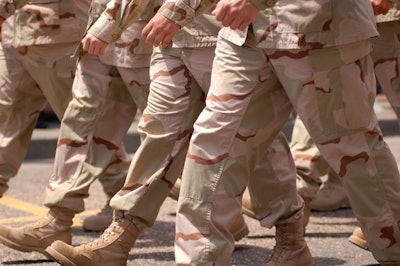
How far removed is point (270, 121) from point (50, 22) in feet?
6.55

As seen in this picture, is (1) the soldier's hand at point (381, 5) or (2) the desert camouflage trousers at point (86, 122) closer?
(1) the soldier's hand at point (381, 5)

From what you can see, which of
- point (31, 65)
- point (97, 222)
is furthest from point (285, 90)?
point (97, 222)

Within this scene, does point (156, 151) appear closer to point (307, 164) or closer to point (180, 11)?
point (180, 11)

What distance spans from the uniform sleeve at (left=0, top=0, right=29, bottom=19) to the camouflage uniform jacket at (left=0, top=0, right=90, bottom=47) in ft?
0.47

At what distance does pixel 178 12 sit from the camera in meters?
4.82

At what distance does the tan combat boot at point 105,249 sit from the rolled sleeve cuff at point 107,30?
2.50 feet

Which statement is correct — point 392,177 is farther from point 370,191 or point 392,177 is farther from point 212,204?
point 212,204

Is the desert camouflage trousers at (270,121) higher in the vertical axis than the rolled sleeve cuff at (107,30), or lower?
higher

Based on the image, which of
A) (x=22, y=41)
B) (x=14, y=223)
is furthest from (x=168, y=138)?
(x=14, y=223)

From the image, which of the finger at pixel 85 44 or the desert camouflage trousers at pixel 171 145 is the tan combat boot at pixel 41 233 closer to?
the desert camouflage trousers at pixel 171 145

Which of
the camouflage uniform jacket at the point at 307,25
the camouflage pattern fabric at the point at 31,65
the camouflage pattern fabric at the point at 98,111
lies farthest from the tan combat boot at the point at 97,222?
the camouflage uniform jacket at the point at 307,25

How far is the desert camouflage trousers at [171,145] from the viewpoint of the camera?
5348mm

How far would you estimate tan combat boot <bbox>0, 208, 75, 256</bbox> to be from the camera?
6078 mm

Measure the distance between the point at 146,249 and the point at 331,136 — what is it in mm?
1926
